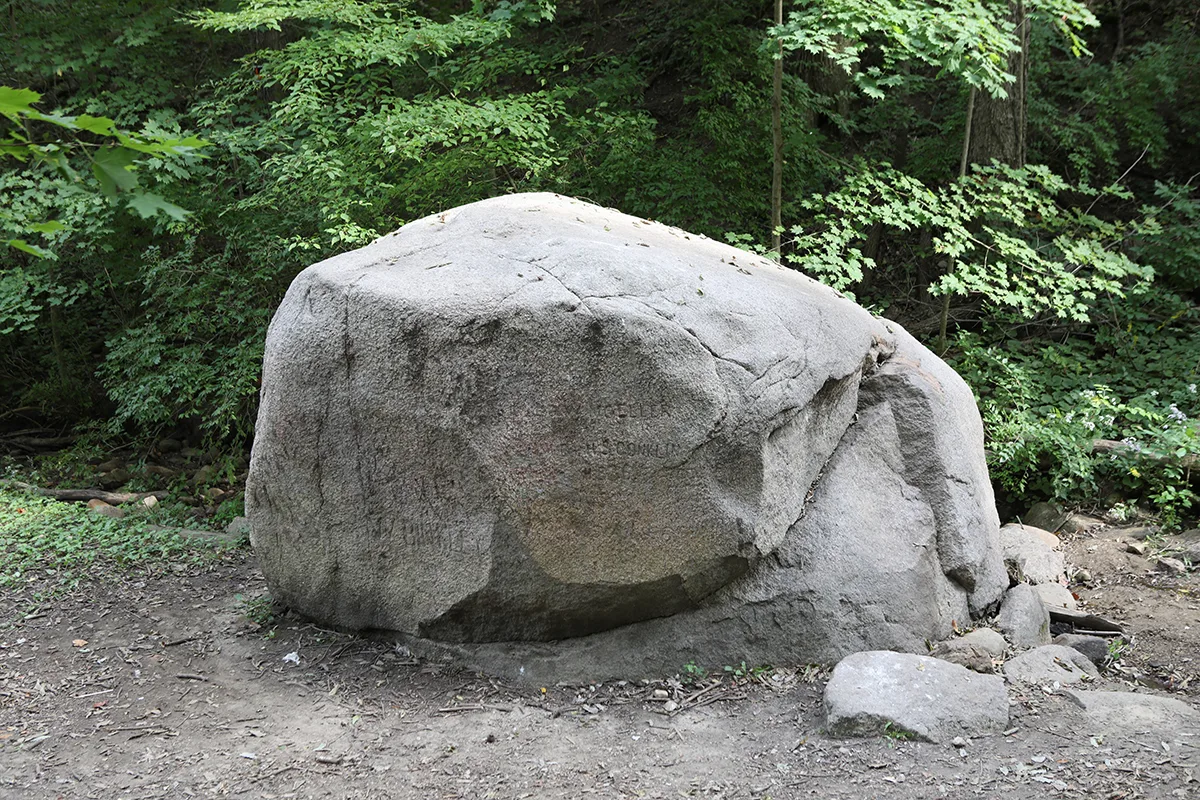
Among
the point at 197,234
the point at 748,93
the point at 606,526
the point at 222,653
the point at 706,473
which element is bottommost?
the point at 222,653

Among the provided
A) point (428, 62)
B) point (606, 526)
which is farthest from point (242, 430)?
point (606, 526)

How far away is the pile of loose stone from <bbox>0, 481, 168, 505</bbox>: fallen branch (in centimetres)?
627

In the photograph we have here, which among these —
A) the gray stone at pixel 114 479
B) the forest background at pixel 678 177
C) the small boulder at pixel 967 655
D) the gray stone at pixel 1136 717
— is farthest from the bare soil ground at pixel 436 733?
the gray stone at pixel 114 479

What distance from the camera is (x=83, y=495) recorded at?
7781mm

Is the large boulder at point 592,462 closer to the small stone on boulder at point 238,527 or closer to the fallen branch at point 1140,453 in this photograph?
the small stone on boulder at point 238,527

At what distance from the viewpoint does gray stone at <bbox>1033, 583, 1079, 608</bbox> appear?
5301mm

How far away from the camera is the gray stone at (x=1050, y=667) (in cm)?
404

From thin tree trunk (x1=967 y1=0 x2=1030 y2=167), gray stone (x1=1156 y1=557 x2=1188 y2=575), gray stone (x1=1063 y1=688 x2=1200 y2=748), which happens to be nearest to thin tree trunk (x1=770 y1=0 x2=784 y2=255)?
thin tree trunk (x1=967 y1=0 x2=1030 y2=167)

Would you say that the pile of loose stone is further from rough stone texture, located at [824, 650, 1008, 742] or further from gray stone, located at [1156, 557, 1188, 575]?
gray stone, located at [1156, 557, 1188, 575]

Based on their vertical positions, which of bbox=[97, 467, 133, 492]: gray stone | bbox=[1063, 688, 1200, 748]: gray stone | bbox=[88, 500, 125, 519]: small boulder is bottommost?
bbox=[97, 467, 133, 492]: gray stone

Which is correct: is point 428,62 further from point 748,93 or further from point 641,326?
point 641,326

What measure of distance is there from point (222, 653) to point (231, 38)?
721 cm

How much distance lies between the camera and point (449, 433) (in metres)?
3.86

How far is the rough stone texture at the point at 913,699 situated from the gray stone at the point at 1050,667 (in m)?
0.33
